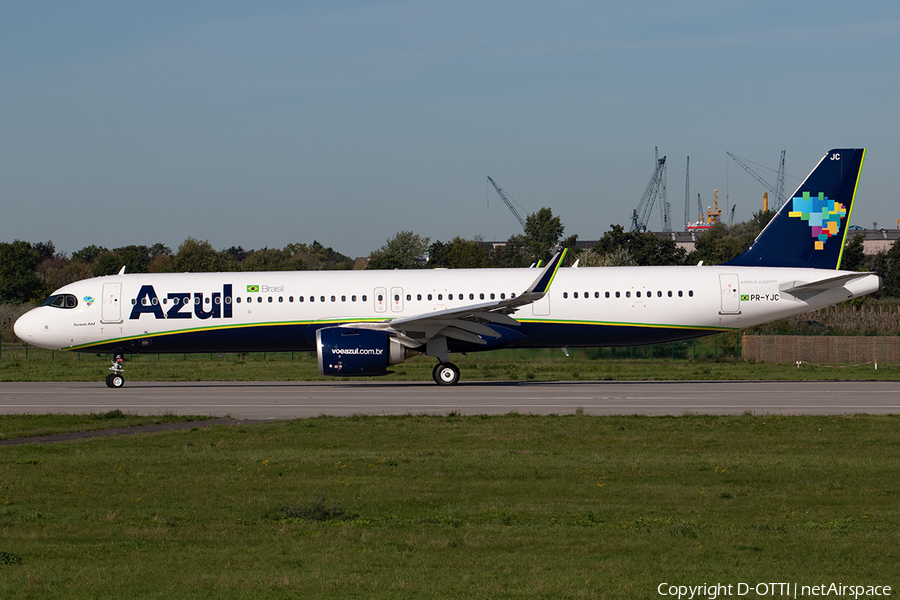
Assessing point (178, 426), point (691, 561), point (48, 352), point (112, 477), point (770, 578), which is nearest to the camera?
point (770, 578)

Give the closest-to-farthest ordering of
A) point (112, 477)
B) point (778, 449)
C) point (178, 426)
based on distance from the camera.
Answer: point (112, 477) → point (778, 449) → point (178, 426)

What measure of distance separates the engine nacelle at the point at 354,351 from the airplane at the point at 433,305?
51.4 inches

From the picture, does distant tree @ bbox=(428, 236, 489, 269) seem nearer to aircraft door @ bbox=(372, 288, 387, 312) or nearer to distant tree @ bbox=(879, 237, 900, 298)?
distant tree @ bbox=(879, 237, 900, 298)

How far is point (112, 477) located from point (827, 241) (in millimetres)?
26205

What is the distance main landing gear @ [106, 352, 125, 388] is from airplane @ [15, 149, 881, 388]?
46mm

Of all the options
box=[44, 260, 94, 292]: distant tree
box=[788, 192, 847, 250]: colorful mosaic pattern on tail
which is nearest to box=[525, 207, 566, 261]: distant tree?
box=[44, 260, 94, 292]: distant tree

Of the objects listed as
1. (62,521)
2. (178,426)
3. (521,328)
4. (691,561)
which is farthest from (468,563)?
(521,328)

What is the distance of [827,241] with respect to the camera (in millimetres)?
31672

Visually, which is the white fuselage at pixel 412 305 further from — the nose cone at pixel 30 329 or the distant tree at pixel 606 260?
the distant tree at pixel 606 260

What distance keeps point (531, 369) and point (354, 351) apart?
1186cm

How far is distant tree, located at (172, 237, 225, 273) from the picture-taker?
109812 mm

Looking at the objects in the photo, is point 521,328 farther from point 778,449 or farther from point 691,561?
point 691,561

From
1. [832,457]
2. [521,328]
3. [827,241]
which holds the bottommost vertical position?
[832,457]

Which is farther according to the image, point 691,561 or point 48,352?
point 48,352
